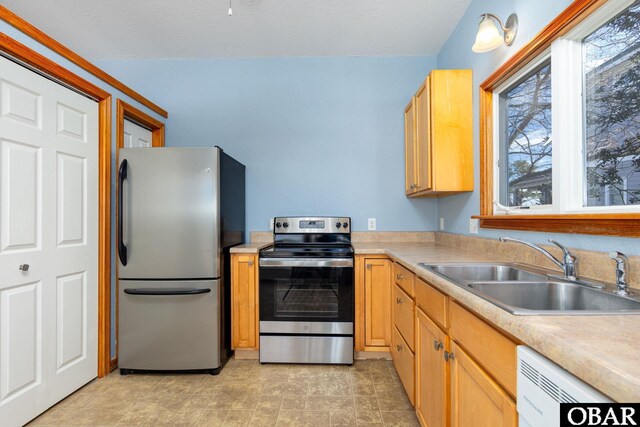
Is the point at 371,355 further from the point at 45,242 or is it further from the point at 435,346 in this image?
the point at 45,242

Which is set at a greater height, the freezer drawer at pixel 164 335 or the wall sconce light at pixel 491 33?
the wall sconce light at pixel 491 33

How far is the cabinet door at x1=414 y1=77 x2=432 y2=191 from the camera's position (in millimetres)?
2133

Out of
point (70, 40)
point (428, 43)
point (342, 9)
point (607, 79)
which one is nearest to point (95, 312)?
point (70, 40)

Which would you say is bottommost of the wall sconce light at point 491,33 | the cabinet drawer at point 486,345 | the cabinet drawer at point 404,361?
the cabinet drawer at point 404,361

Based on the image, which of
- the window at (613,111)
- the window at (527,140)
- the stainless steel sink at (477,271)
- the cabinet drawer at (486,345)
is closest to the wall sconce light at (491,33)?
the window at (527,140)

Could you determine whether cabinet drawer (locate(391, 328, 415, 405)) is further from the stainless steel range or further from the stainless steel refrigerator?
the stainless steel refrigerator

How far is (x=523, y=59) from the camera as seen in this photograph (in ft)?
5.21

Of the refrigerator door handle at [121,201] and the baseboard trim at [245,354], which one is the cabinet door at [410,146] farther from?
the refrigerator door handle at [121,201]

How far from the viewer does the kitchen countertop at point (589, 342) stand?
48cm

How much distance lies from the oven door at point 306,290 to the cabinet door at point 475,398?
3.77 feet

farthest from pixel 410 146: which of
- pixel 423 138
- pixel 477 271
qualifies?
pixel 477 271

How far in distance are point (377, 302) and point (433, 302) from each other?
40.6 inches

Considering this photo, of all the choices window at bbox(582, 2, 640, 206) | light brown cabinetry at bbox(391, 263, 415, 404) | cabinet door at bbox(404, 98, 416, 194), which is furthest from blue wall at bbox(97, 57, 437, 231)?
window at bbox(582, 2, 640, 206)

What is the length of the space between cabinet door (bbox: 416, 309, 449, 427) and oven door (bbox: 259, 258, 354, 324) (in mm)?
765
